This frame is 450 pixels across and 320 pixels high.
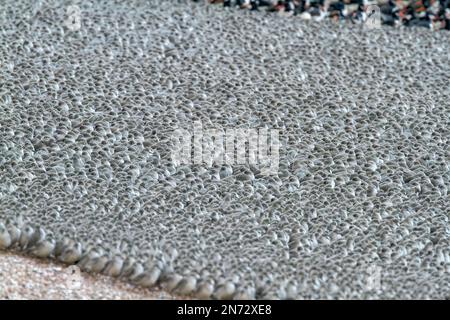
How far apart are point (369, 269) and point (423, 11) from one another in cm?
193

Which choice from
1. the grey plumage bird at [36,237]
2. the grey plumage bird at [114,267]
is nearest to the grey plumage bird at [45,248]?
the grey plumage bird at [36,237]

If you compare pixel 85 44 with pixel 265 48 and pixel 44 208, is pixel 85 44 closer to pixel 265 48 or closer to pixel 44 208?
pixel 265 48

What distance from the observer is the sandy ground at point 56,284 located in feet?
7.06

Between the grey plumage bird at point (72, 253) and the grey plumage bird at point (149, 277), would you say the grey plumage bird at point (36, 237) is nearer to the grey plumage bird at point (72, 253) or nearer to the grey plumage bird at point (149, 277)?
the grey plumage bird at point (72, 253)

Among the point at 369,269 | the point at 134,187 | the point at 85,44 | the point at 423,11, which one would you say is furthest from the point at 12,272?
the point at 423,11

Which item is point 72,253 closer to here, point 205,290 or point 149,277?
point 149,277

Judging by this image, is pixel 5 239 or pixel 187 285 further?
pixel 5 239

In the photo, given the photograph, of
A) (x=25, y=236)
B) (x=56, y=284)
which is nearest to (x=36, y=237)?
(x=25, y=236)

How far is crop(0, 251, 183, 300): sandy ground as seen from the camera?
2.15 metres

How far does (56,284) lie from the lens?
219 cm

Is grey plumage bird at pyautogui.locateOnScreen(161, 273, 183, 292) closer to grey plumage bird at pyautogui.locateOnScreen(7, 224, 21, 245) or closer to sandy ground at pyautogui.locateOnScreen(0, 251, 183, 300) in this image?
sandy ground at pyautogui.locateOnScreen(0, 251, 183, 300)

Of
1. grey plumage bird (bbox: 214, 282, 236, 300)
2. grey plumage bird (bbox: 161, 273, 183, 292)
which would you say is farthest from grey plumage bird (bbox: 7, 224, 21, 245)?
grey plumage bird (bbox: 214, 282, 236, 300)

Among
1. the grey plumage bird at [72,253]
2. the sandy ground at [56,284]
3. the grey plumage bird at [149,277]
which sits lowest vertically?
the sandy ground at [56,284]

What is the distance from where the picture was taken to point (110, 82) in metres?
2.97
